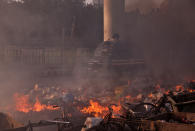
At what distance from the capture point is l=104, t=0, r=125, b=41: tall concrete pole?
24.0 metres

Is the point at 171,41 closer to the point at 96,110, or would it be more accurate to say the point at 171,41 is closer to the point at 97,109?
the point at 97,109

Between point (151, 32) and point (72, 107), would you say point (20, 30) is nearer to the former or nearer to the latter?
point (72, 107)

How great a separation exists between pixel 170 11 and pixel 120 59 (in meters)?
8.32

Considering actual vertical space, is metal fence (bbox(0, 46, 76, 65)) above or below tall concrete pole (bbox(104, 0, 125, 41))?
below

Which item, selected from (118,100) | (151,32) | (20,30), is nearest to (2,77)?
(20,30)

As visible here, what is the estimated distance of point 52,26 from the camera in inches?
651

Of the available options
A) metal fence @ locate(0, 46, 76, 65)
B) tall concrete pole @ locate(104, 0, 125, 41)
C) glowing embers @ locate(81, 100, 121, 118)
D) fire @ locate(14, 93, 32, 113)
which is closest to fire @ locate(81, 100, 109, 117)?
glowing embers @ locate(81, 100, 121, 118)

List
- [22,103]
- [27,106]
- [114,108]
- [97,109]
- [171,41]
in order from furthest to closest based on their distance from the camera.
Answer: [171,41] < [22,103] < [27,106] < [97,109] < [114,108]

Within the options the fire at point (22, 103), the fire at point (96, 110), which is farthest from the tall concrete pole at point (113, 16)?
the fire at point (96, 110)

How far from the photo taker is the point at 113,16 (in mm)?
24516

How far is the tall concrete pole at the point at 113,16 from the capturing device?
24.0 m

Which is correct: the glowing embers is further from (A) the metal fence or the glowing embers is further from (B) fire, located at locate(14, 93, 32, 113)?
(A) the metal fence

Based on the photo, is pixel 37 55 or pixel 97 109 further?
pixel 37 55

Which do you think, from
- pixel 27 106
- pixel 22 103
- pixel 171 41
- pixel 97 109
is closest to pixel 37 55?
pixel 22 103
